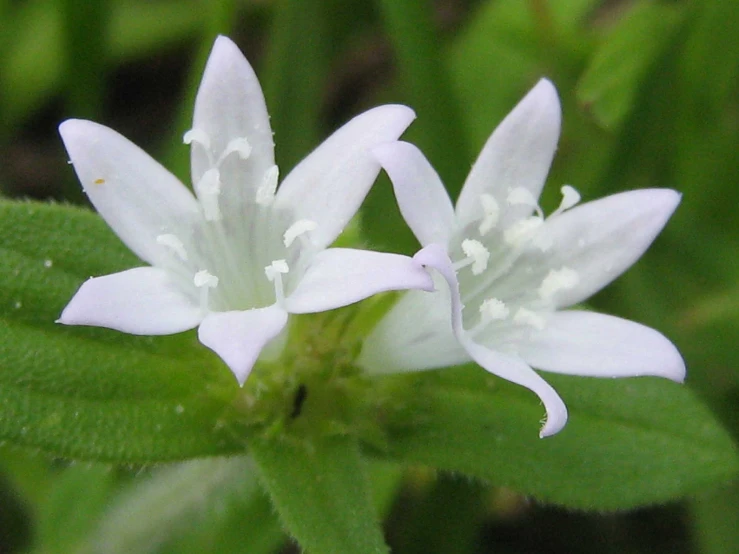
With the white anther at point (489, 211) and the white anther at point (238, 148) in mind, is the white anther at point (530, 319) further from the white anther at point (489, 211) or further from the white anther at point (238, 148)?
the white anther at point (238, 148)

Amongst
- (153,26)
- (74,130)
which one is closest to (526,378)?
(74,130)

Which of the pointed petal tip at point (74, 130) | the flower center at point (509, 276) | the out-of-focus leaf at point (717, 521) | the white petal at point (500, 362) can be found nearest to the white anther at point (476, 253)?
the flower center at point (509, 276)

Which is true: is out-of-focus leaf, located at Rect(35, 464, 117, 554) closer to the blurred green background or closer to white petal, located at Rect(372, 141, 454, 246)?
the blurred green background

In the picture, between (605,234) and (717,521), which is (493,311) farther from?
(717,521)

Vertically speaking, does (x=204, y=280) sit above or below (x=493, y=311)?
above

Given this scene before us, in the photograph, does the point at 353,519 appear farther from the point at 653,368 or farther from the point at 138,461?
the point at 653,368

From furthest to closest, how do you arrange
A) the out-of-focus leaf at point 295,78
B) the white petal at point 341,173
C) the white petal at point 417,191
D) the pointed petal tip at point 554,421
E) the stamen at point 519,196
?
the out-of-focus leaf at point 295,78, the stamen at point 519,196, the white petal at point 341,173, the white petal at point 417,191, the pointed petal tip at point 554,421
